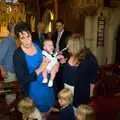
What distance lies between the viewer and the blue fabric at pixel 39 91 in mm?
3328

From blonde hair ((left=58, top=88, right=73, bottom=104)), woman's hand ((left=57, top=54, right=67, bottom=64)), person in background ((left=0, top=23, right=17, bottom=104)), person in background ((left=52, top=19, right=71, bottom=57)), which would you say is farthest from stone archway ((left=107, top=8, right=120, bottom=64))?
blonde hair ((left=58, top=88, right=73, bottom=104))

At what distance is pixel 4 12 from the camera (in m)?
11.8

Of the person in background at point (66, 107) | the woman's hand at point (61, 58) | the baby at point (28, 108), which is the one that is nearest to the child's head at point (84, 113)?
the person in background at point (66, 107)

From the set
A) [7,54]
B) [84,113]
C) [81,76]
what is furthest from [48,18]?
[84,113]

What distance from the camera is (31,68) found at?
10.9 feet

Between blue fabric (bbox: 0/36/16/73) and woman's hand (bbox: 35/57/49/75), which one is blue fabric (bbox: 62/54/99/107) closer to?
woman's hand (bbox: 35/57/49/75)

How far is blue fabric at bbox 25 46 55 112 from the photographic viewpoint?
10.9ft

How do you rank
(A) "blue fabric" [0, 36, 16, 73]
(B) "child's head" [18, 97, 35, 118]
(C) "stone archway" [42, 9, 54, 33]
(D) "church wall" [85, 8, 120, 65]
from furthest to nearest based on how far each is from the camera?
1. (C) "stone archway" [42, 9, 54, 33]
2. (D) "church wall" [85, 8, 120, 65]
3. (A) "blue fabric" [0, 36, 16, 73]
4. (B) "child's head" [18, 97, 35, 118]

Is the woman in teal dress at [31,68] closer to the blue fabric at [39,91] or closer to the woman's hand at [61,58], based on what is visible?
the blue fabric at [39,91]

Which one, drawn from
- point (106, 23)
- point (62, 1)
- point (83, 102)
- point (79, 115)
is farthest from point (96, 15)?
point (79, 115)

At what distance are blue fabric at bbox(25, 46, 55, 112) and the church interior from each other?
0.13 m

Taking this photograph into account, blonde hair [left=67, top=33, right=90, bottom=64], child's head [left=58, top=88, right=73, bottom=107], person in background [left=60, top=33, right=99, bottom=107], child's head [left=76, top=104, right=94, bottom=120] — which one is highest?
blonde hair [left=67, top=33, right=90, bottom=64]

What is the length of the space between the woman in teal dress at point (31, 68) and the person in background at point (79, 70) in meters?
0.24

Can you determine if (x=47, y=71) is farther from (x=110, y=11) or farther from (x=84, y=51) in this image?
(x=110, y=11)
